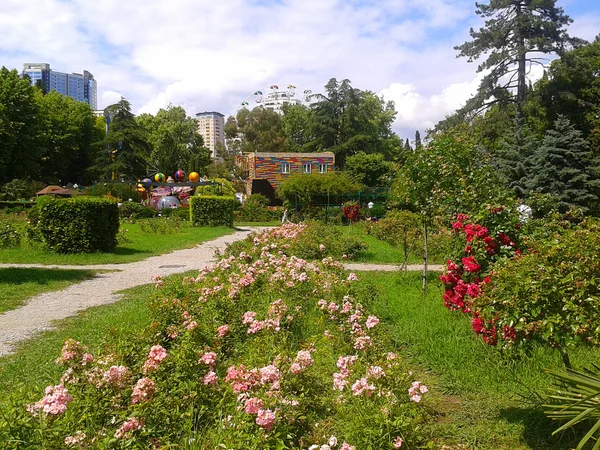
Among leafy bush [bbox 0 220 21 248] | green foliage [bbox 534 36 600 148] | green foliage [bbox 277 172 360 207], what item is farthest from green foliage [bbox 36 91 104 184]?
green foliage [bbox 534 36 600 148]

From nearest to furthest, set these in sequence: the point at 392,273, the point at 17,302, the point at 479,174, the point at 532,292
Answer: the point at 532,292
the point at 479,174
the point at 17,302
the point at 392,273

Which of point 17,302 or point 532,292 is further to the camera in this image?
point 17,302

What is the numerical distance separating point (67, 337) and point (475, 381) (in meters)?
4.40

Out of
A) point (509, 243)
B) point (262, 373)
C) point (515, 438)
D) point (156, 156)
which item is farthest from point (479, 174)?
point (156, 156)

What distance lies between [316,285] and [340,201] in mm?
23218

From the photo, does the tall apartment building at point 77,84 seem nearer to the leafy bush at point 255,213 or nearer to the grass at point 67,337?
the leafy bush at point 255,213

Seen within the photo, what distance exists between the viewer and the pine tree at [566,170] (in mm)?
20752

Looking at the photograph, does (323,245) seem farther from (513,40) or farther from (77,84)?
(77,84)

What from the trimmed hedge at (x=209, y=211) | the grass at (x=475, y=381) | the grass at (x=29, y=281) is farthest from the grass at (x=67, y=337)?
the trimmed hedge at (x=209, y=211)

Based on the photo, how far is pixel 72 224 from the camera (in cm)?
1277

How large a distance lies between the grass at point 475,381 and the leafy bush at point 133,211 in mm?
23750

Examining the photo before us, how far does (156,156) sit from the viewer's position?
206 feet

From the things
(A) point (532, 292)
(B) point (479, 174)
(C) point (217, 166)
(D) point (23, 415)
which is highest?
(C) point (217, 166)

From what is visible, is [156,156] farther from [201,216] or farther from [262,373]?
[262,373]
